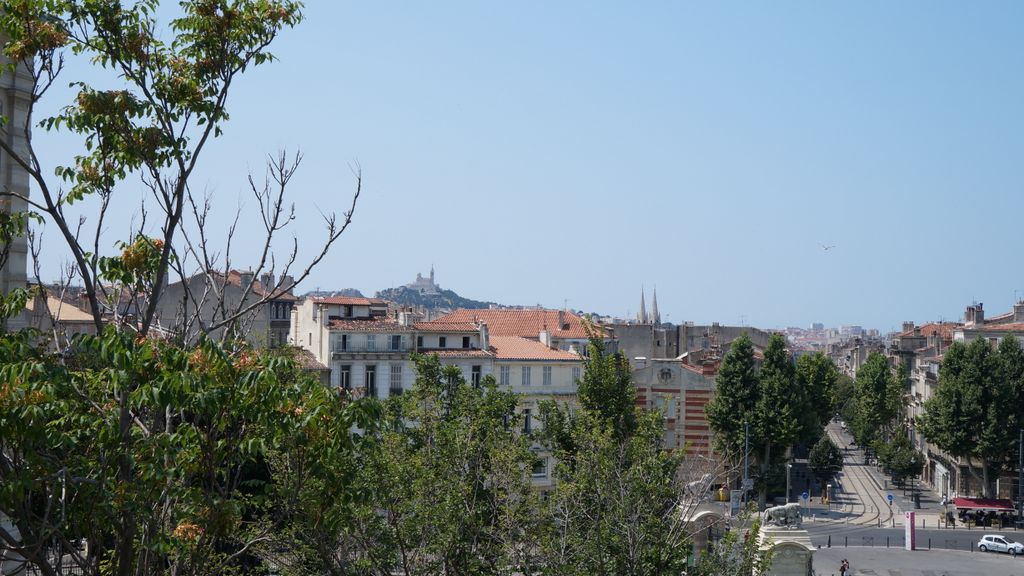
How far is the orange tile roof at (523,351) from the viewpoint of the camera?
51969 mm

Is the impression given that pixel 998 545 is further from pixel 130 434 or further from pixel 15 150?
pixel 130 434

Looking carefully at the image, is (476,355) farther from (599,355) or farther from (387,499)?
(387,499)

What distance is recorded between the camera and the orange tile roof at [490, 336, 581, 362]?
5197 cm

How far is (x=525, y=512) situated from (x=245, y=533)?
6746mm

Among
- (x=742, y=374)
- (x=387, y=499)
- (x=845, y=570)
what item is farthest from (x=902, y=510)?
(x=387, y=499)

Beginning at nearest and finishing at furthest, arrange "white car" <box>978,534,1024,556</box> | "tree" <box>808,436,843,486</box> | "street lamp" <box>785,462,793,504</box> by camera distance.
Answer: "white car" <box>978,534,1024,556</box>
"street lamp" <box>785,462,793,504</box>
"tree" <box>808,436,843,486</box>

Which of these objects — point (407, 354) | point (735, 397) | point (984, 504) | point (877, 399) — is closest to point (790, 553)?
point (407, 354)

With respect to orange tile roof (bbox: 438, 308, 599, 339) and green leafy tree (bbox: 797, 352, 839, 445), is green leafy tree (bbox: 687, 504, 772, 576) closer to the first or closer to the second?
green leafy tree (bbox: 797, 352, 839, 445)

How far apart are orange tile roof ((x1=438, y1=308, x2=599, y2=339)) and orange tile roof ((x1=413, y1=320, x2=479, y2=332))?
1669cm

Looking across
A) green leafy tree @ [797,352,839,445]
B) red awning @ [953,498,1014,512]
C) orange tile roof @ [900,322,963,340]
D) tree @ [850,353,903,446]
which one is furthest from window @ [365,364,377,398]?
orange tile roof @ [900,322,963,340]

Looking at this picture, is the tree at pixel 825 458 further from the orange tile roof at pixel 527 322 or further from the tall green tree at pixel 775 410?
the orange tile roof at pixel 527 322

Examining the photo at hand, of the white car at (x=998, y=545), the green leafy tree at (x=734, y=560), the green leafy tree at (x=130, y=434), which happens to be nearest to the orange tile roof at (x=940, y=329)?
the white car at (x=998, y=545)

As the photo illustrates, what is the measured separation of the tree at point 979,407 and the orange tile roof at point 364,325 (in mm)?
29517

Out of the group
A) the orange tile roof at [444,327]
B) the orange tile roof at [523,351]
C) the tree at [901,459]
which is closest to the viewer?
the orange tile roof at [444,327]
